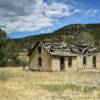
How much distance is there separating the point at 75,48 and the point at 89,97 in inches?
1299

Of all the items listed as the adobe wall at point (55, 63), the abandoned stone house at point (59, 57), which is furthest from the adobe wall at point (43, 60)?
the adobe wall at point (55, 63)

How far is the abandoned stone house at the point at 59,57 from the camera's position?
4784 cm

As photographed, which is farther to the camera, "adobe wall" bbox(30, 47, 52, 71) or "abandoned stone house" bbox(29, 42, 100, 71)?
"adobe wall" bbox(30, 47, 52, 71)

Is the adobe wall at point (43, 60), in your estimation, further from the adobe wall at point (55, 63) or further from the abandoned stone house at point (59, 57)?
the adobe wall at point (55, 63)

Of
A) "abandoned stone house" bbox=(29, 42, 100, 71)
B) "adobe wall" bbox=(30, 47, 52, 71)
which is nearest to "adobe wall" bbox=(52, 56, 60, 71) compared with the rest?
"abandoned stone house" bbox=(29, 42, 100, 71)

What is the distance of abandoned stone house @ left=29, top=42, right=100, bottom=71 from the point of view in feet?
157

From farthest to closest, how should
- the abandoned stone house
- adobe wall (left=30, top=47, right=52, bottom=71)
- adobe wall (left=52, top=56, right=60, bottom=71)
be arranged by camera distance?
adobe wall (left=30, top=47, right=52, bottom=71) < the abandoned stone house < adobe wall (left=52, top=56, right=60, bottom=71)

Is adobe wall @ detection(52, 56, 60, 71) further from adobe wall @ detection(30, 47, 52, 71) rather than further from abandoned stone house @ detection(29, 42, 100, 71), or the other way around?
adobe wall @ detection(30, 47, 52, 71)

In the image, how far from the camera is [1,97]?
62.8ft

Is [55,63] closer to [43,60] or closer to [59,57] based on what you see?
[59,57]

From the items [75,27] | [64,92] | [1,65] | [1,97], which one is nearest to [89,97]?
[64,92]

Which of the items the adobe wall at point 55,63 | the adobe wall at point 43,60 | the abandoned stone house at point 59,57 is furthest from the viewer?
the adobe wall at point 43,60

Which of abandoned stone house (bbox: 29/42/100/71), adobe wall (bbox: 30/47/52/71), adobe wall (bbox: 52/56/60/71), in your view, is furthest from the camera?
adobe wall (bbox: 30/47/52/71)

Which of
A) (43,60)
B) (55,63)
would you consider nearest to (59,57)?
(55,63)
